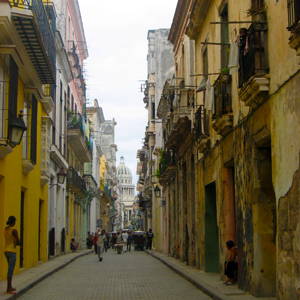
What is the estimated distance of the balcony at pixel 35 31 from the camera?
13.7 meters

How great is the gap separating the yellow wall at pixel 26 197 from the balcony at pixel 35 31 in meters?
0.98

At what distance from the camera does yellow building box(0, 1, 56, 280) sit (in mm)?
13828

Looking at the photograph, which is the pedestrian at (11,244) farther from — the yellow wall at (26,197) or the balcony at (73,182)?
the balcony at (73,182)

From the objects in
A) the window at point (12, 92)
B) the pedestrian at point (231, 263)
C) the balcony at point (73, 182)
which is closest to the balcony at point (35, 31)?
the window at point (12, 92)

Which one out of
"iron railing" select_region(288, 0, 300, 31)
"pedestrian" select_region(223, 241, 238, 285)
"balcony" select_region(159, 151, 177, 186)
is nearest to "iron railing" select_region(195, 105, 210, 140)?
"pedestrian" select_region(223, 241, 238, 285)

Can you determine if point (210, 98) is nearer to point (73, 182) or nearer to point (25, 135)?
point (25, 135)

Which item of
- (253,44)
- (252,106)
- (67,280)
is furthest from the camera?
(67,280)

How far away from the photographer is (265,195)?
10766 mm

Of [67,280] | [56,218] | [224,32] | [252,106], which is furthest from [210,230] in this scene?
[56,218]

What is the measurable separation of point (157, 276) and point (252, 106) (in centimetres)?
787

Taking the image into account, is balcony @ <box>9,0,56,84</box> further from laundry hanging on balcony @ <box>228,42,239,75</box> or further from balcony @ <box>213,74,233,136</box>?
laundry hanging on balcony @ <box>228,42,239,75</box>

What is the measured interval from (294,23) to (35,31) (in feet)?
28.5

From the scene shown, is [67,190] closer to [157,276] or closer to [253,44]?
[157,276]

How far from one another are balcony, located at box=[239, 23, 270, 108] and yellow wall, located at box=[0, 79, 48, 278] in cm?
688
